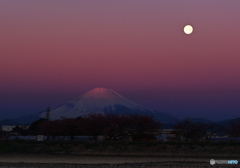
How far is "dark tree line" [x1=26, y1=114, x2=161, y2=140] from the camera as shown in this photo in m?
86.4

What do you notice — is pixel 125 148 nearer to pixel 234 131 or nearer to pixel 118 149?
pixel 118 149

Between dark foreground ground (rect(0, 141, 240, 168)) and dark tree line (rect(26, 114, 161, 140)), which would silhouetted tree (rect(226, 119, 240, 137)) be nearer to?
dark tree line (rect(26, 114, 161, 140))

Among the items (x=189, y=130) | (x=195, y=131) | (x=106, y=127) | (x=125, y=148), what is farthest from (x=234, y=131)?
(x=125, y=148)

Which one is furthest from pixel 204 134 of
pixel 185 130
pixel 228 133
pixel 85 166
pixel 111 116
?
pixel 85 166

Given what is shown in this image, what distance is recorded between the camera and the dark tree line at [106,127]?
284 feet

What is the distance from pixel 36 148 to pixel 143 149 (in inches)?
486

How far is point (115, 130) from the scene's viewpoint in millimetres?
85875

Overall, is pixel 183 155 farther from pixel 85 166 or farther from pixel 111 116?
pixel 111 116

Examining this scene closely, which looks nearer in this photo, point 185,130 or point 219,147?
point 219,147

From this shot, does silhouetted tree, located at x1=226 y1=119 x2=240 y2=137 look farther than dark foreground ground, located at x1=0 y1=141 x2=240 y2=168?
Yes

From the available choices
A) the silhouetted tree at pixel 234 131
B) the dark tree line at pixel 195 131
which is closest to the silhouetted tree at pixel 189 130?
the dark tree line at pixel 195 131

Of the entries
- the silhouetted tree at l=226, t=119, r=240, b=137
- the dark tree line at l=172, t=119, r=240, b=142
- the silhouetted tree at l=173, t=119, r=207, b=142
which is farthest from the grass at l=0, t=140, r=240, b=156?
the silhouetted tree at l=226, t=119, r=240, b=137

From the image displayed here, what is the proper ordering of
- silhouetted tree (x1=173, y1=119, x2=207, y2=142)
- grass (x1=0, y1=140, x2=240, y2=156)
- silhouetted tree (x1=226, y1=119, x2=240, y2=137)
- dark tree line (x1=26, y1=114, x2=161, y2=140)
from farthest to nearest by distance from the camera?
1. silhouetted tree (x1=226, y1=119, x2=240, y2=137)
2. silhouetted tree (x1=173, y1=119, x2=207, y2=142)
3. dark tree line (x1=26, y1=114, x2=161, y2=140)
4. grass (x1=0, y1=140, x2=240, y2=156)

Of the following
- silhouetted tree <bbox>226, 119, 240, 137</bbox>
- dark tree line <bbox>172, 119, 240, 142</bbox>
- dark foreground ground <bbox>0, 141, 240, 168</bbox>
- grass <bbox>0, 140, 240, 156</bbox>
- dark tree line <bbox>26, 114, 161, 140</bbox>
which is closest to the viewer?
dark foreground ground <bbox>0, 141, 240, 168</bbox>
